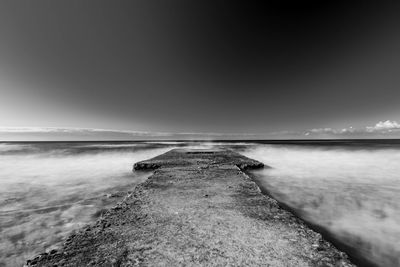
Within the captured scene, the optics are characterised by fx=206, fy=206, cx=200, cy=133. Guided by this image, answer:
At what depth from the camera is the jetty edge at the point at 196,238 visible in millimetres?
2324

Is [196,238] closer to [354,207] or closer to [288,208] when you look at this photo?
[288,208]

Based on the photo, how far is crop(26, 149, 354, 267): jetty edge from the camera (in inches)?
91.5

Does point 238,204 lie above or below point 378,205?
above

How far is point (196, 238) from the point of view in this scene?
2.81 m

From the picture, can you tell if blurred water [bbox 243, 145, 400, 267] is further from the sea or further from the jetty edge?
the jetty edge

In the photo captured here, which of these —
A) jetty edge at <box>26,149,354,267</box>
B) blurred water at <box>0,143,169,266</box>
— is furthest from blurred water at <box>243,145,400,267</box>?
blurred water at <box>0,143,169,266</box>

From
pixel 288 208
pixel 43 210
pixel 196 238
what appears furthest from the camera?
pixel 288 208

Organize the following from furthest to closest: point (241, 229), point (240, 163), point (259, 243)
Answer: point (240, 163)
point (241, 229)
point (259, 243)

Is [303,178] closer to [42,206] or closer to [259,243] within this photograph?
[259,243]

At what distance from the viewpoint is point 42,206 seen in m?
5.85

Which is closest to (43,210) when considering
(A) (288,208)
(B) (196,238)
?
(B) (196,238)

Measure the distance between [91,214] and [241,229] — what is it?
3903 millimetres

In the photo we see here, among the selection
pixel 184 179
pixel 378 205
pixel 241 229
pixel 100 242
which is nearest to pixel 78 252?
pixel 100 242

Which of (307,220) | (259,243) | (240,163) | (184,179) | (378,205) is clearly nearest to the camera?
(259,243)
